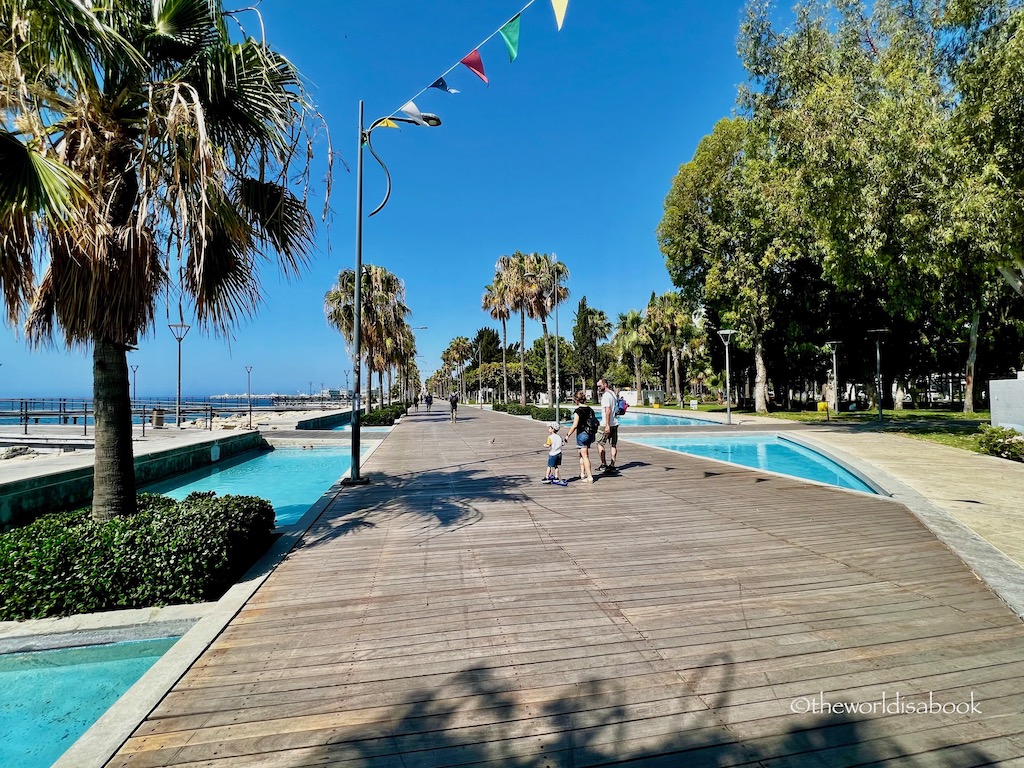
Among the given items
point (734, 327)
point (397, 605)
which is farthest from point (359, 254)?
point (734, 327)

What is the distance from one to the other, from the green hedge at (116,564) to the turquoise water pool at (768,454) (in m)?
11.0

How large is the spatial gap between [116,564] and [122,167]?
368cm

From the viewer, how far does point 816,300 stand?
1209 inches

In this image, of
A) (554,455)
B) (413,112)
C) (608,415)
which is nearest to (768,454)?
(608,415)

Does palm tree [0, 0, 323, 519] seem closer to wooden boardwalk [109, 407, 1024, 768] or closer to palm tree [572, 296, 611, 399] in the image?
wooden boardwalk [109, 407, 1024, 768]

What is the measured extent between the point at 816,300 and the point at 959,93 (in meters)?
18.0

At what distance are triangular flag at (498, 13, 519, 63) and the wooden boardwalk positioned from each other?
6362mm

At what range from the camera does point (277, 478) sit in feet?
48.7

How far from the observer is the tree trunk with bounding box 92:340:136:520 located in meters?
5.12

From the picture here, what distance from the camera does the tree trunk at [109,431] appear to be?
512 cm

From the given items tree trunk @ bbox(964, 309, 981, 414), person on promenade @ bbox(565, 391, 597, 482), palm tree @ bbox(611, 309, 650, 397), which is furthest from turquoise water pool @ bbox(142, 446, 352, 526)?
palm tree @ bbox(611, 309, 650, 397)

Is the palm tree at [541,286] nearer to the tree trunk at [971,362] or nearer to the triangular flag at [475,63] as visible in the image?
the tree trunk at [971,362]

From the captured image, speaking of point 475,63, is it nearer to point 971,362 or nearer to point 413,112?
point 413,112

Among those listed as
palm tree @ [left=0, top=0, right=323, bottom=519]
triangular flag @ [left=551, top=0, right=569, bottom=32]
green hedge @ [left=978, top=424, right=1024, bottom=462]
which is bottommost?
green hedge @ [left=978, top=424, right=1024, bottom=462]
